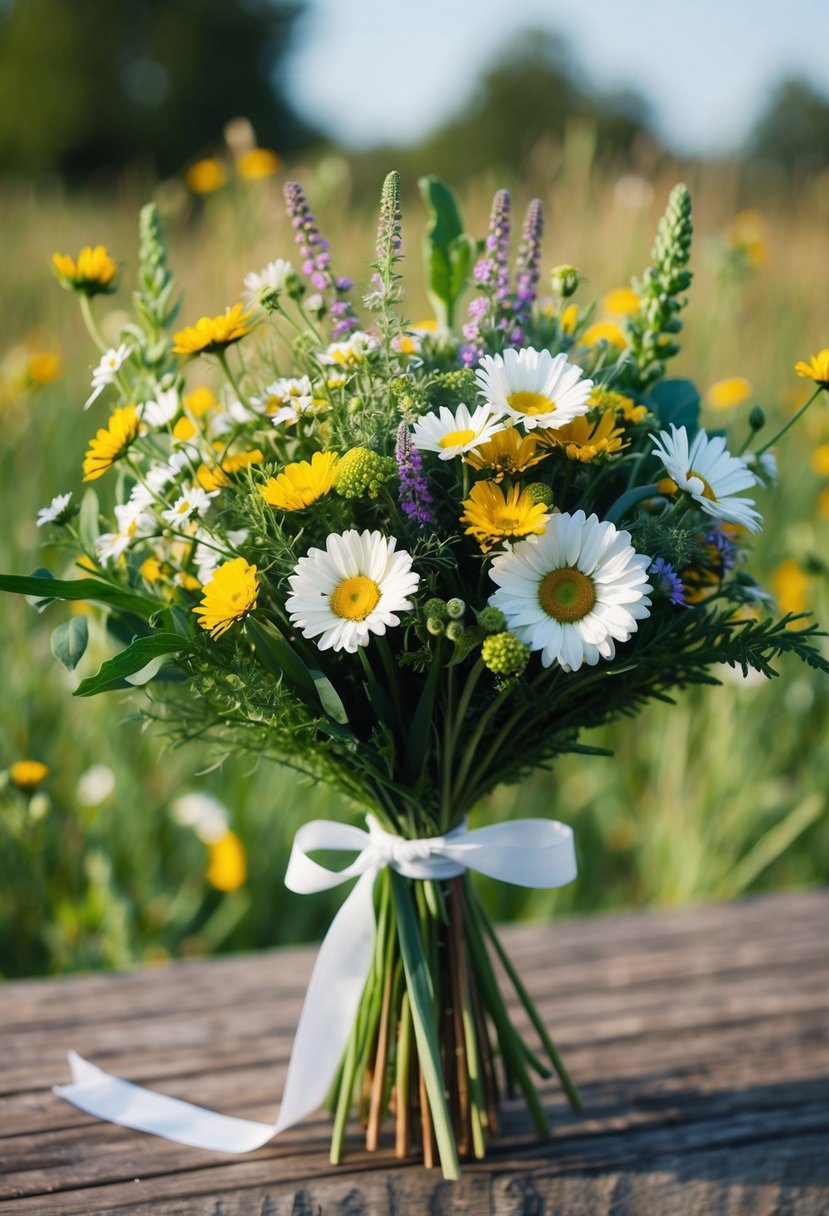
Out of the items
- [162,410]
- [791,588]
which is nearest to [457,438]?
[162,410]

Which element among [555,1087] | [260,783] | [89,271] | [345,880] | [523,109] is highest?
[523,109]

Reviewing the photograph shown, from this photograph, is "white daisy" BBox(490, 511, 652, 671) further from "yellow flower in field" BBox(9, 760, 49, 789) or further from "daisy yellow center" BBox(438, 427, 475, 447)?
"yellow flower in field" BBox(9, 760, 49, 789)

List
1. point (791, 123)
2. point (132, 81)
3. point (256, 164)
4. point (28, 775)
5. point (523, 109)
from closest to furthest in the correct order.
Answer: point (28, 775) < point (256, 164) < point (132, 81) < point (523, 109) < point (791, 123)

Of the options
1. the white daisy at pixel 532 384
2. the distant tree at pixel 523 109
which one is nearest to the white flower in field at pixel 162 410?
the white daisy at pixel 532 384

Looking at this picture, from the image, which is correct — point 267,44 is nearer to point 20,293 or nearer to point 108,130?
point 108,130

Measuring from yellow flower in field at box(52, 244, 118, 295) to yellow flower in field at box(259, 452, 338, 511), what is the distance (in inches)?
10.9

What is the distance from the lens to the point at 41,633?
1.94 meters

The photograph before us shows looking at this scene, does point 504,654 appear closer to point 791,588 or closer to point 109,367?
point 109,367

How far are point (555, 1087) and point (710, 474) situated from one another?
0.60m

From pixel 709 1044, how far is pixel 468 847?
1.39 feet

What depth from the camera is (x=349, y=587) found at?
60 cm

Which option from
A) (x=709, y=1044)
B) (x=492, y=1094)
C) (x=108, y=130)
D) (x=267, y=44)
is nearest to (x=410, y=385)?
(x=492, y=1094)

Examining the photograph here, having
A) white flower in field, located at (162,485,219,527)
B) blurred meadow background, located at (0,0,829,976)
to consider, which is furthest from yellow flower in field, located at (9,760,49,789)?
white flower in field, located at (162,485,219,527)

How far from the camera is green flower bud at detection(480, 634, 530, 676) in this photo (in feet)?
1.84
